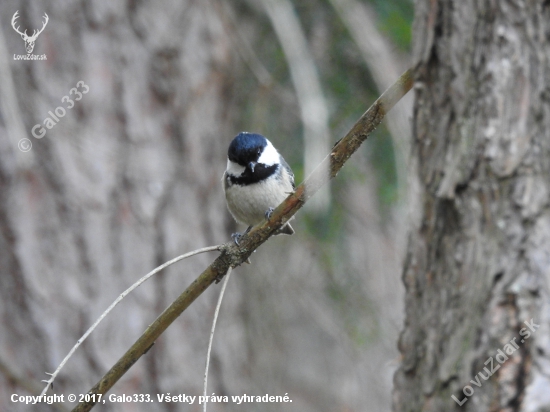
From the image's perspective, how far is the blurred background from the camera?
2.96 meters

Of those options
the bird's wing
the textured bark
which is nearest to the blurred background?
the bird's wing

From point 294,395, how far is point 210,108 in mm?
4533

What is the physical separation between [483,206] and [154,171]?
1885 millimetres

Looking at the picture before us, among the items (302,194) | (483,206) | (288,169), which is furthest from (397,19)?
(302,194)

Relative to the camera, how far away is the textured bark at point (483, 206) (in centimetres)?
179

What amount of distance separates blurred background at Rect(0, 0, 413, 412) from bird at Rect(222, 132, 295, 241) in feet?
1.24

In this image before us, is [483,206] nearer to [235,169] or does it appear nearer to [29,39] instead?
[235,169]

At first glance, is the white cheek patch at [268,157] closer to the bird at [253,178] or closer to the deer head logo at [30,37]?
the bird at [253,178]

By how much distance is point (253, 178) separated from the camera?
260 cm

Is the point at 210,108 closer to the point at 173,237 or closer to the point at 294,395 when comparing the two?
the point at 173,237

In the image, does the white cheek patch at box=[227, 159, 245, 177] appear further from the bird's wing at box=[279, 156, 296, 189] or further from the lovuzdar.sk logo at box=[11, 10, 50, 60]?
the lovuzdar.sk logo at box=[11, 10, 50, 60]

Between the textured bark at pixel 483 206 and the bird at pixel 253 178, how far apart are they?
30.7 inches

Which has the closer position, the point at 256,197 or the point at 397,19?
the point at 256,197

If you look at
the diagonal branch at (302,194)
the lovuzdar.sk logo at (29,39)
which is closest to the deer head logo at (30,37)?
the lovuzdar.sk logo at (29,39)
